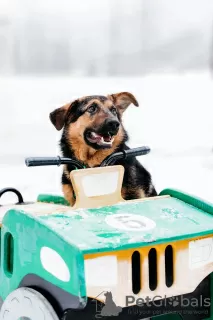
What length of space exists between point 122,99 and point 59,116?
0.21 metres

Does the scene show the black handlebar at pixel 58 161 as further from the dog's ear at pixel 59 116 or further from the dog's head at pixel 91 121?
the dog's ear at pixel 59 116

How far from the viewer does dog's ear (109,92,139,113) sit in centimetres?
167

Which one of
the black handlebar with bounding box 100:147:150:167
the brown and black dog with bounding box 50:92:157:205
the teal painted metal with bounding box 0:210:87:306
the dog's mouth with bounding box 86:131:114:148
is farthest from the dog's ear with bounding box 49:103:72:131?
the teal painted metal with bounding box 0:210:87:306

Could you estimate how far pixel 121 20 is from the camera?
175 centimetres

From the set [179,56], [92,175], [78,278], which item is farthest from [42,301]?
[179,56]

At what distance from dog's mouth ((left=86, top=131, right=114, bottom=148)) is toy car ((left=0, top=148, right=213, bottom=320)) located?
0.32m

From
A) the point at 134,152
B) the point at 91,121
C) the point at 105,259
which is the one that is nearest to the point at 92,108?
the point at 91,121

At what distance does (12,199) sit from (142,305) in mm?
745

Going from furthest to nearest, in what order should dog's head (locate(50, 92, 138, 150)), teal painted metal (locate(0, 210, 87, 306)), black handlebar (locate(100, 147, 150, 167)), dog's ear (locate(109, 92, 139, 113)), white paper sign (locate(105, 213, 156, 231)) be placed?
dog's ear (locate(109, 92, 139, 113)) < dog's head (locate(50, 92, 138, 150)) < black handlebar (locate(100, 147, 150, 167)) < white paper sign (locate(105, 213, 156, 231)) < teal painted metal (locate(0, 210, 87, 306))

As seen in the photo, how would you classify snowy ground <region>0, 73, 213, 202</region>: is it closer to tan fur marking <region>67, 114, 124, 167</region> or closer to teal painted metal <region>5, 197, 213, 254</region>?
tan fur marking <region>67, 114, 124, 167</region>

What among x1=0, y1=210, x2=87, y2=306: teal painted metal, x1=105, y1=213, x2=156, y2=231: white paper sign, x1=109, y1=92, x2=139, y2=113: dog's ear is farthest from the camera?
x1=109, y1=92, x2=139, y2=113: dog's ear

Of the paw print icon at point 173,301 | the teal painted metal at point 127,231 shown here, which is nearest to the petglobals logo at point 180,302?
the paw print icon at point 173,301

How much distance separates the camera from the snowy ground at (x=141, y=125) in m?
1.68

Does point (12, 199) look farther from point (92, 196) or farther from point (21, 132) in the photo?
point (92, 196)
